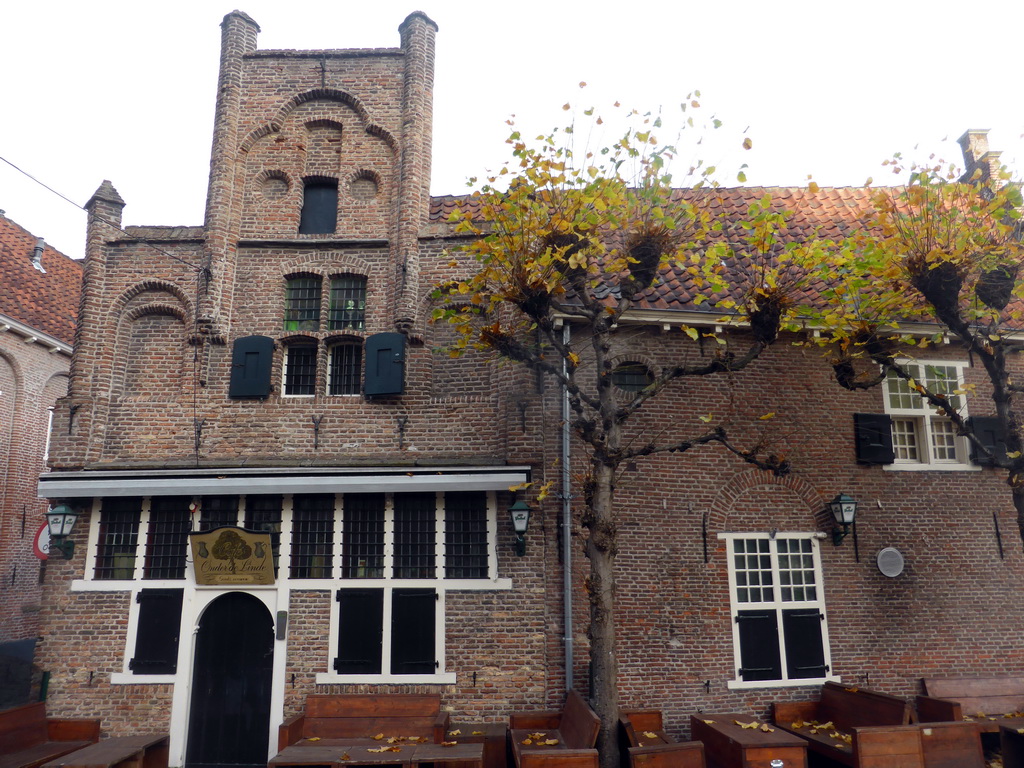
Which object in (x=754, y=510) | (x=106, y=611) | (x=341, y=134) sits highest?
(x=341, y=134)

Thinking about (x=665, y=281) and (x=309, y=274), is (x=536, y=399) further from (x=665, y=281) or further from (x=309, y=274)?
(x=309, y=274)

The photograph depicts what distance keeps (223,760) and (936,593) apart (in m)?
11.0

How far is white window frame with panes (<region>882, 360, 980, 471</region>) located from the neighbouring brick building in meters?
0.05

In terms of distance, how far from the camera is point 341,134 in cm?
1198

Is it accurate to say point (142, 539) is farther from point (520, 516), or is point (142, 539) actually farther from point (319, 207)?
point (319, 207)

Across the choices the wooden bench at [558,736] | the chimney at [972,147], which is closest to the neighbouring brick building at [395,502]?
the wooden bench at [558,736]

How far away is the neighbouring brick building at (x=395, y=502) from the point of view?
31.7ft

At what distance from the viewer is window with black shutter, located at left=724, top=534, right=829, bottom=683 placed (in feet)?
32.8

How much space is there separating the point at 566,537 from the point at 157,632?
6.15 meters

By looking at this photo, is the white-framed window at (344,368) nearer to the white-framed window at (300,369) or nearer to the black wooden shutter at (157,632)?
the white-framed window at (300,369)

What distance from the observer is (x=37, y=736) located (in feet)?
29.5

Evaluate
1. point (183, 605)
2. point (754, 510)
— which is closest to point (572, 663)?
point (754, 510)

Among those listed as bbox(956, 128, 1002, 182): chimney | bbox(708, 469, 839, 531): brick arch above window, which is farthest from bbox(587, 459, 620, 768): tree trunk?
bbox(956, 128, 1002, 182): chimney

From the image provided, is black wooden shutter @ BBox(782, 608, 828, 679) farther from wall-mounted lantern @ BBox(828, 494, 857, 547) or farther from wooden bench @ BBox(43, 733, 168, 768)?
wooden bench @ BBox(43, 733, 168, 768)
